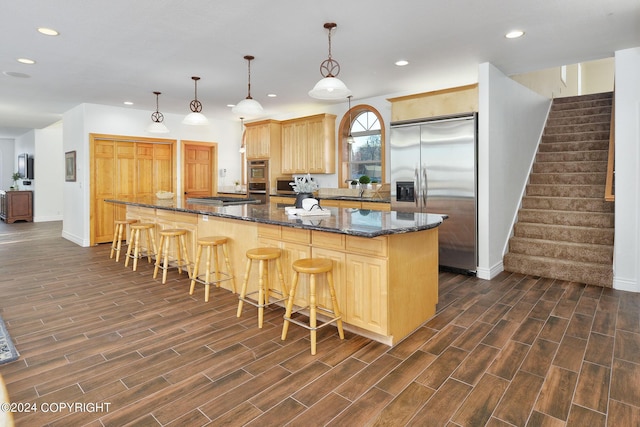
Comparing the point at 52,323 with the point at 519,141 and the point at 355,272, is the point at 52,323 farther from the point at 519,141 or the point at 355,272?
the point at 519,141

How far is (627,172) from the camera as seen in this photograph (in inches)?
158

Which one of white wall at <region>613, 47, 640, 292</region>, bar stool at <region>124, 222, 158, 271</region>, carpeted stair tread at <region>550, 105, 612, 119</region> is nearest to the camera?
A: white wall at <region>613, 47, 640, 292</region>

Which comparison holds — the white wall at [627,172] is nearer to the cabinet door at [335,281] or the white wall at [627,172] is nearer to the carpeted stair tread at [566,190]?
the carpeted stair tread at [566,190]

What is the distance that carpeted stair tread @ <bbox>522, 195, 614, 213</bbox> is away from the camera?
4867mm

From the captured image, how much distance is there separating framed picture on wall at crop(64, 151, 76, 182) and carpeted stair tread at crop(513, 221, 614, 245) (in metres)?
7.78

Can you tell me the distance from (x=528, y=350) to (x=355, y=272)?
4.32 feet

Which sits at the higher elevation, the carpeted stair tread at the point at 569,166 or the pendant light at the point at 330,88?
the pendant light at the point at 330,88

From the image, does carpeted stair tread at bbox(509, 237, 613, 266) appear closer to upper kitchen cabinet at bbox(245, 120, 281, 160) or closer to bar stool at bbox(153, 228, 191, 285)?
bar stool at bbox(153, 228, 191, 285)

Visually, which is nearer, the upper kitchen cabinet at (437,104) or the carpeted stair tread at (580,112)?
the upper kitchen cabinet at (437,104)

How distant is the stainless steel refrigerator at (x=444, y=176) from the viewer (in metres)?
4.60

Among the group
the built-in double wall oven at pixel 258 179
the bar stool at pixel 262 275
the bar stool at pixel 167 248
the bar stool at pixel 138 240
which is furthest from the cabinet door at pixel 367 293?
the built-in double wall oven at pixel 258 179

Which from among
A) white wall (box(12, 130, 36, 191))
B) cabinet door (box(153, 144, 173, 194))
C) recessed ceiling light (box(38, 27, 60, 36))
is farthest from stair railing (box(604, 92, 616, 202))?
white wall (box(12, 130, 36, 191))

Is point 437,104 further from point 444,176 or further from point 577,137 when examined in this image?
point 577,137

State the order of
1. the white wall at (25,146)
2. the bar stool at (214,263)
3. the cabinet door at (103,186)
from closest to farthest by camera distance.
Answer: the bar stool at (214,263) → the cabinet door at (103,186) → the white wall at (25,146)
